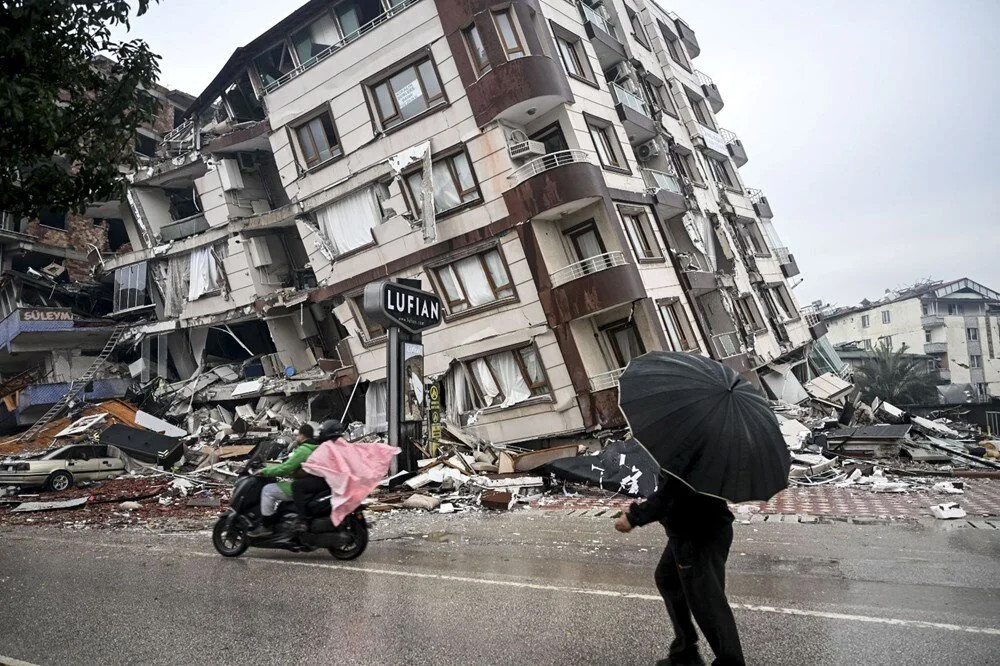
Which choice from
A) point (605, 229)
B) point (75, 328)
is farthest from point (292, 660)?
point (75, 328)

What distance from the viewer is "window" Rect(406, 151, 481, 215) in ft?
63.8

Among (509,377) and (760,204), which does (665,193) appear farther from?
(760,204)

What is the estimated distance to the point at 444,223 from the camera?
19703mm

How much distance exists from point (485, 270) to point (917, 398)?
127ft

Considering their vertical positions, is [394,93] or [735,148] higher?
[394,93]

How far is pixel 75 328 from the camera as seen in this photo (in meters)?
27.4

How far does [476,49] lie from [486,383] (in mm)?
Result: 9653

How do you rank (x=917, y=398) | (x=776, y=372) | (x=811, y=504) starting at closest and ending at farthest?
(x=811, y=504) → (x=776, y=372) → (x=917, y=398)

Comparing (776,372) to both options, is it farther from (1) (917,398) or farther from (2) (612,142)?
(1) (917,398)

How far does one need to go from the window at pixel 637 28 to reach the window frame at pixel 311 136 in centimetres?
1319

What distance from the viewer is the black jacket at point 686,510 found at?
4.02 meters

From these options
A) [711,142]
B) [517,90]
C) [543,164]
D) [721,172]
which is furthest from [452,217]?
[721,172]

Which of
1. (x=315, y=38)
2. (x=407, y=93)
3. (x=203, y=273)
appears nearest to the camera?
(x=407, y=93)

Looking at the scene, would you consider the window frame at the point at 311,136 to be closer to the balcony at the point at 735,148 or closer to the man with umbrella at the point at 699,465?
the man with umbrella at the point at 699,465
